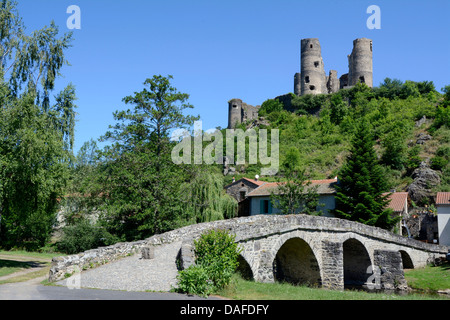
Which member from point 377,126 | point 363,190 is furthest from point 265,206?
point 377,126

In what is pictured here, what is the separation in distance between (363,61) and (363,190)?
129ft

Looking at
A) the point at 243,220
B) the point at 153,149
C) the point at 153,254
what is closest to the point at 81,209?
the point at 153,149

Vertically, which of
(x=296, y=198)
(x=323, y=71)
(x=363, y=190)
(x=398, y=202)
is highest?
(x=323, y=71)

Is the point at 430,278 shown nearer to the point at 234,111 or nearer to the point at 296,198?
the point at 296,198

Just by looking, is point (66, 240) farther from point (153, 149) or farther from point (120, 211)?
point (153, 149)

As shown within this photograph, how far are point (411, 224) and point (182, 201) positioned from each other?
19.4 m

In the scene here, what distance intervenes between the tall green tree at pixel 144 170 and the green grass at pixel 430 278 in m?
14.0

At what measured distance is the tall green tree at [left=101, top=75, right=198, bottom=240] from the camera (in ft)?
71.6

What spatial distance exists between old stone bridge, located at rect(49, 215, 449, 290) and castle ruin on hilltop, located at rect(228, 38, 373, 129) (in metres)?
40.7

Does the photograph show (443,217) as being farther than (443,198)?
No

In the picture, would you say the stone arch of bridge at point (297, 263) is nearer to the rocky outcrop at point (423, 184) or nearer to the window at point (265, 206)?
the window at point (265, 206)

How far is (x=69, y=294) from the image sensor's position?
9.11 meters

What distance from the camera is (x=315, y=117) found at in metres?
60.8

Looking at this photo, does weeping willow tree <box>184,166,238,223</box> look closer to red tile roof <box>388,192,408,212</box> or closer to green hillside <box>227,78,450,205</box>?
red tile roof <box>388,192,408,212</box>
